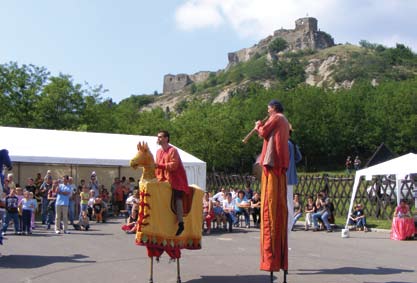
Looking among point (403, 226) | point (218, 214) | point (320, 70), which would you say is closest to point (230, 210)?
point (218, 214)

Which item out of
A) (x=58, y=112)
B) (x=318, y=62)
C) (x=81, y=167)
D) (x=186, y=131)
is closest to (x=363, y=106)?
(x=186, y=131)

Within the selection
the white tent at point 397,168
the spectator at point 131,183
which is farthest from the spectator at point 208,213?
the spectator at point 131,183

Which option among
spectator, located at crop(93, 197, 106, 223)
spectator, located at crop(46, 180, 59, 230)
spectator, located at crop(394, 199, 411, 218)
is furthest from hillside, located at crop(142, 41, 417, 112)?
spectator, located at crop(394, 199, 411, 218)

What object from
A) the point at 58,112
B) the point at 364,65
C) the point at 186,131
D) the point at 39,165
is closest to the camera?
the point at 39,165

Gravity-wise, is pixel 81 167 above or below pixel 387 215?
above

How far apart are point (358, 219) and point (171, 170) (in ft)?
38.5

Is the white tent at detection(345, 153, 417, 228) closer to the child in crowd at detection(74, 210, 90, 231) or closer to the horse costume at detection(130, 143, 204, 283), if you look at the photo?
the child in crowd at detection(74, 210, 90, 231)

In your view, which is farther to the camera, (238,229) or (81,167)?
(81,167)

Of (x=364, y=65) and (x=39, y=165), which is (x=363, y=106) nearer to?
(x=39, y=165)

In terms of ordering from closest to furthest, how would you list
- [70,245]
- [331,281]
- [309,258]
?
[331,281] < [309,258] < [70,245]

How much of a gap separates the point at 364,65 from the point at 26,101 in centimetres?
10210

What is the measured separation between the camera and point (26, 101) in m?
50.1

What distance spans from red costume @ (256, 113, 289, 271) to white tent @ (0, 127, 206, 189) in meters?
14.2

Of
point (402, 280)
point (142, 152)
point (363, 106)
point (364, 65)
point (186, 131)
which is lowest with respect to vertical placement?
point (402, 280)
